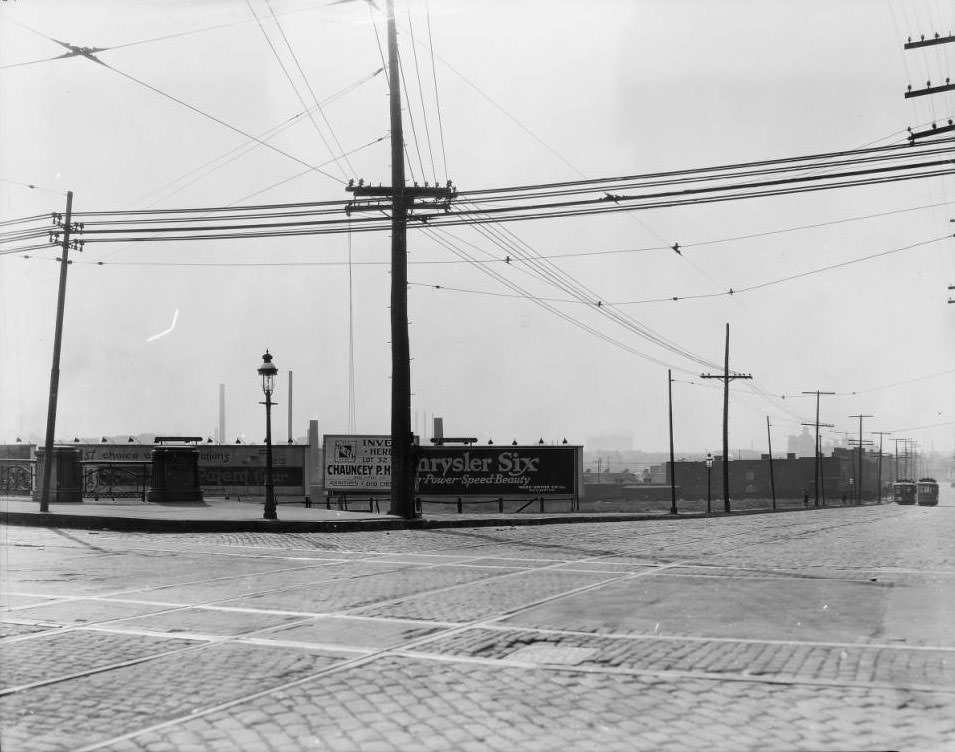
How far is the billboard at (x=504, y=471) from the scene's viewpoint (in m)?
42.7

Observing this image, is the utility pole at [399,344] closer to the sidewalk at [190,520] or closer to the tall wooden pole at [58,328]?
the sidewalk at [190,520]

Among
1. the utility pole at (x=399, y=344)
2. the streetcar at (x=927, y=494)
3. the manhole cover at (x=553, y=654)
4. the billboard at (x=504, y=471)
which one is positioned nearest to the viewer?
the manhole cover at (x=553, y=654)

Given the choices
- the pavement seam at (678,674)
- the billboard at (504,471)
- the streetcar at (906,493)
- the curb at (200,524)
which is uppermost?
the billboard at (504,471)

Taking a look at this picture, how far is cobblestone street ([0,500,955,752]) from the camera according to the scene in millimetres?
5621

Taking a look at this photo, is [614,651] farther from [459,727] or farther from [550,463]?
[550,463]

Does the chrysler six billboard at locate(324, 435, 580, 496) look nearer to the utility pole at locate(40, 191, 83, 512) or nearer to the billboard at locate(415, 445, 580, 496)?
the billboard at locate(415, 445, 580, 496)

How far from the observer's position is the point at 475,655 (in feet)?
25.3

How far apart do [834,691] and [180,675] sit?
4.71 m

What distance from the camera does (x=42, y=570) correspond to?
523 inches

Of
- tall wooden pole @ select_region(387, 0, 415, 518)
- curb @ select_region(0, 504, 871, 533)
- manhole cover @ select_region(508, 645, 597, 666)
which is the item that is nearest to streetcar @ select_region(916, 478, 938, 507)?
tall wooden pole @ select_region(387, 0, 415, 518)

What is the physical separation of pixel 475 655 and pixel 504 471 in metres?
35.3

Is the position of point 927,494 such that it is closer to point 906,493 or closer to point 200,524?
point 906,493

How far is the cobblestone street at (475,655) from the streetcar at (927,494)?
3228 inches

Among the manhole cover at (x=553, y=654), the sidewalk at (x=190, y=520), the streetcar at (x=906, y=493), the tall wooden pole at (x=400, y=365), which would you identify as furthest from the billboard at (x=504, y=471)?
the streetcar at (x=906, y=493)
